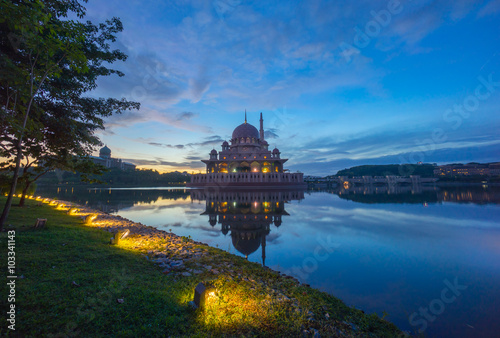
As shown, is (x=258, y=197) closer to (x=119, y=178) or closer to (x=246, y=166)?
(x=246, y=166)

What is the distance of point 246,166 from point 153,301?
6351 centimetres

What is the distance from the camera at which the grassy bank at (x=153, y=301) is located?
306cm

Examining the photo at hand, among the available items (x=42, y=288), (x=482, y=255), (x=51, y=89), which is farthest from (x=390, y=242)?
(x=51, y=89)

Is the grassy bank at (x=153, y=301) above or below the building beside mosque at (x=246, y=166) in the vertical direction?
below

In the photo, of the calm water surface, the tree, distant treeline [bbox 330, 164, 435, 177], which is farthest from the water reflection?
distant treeline [bbox 330, 164, 435, 177]

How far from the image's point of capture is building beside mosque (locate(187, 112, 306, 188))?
188 ft

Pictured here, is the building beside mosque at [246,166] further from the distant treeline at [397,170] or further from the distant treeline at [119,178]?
the distant treeline at [397,170]

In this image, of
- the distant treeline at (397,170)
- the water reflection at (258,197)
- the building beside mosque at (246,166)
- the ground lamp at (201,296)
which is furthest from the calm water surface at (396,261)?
the distant treeline at (397,170)

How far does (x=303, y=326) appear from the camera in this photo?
3328 millimetres

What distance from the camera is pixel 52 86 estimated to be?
9461mm

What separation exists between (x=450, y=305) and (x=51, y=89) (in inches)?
597

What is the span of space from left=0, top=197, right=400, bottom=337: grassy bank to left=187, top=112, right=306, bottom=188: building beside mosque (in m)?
49.8

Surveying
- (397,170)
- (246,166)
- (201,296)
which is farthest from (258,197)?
(397,170)

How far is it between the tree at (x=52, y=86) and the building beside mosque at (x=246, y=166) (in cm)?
4529
